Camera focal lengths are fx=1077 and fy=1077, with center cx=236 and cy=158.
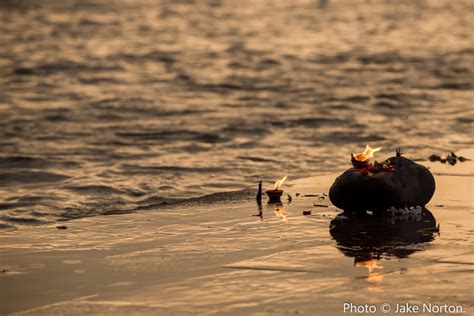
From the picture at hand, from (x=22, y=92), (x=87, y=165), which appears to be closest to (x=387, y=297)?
(x=87, y=165)

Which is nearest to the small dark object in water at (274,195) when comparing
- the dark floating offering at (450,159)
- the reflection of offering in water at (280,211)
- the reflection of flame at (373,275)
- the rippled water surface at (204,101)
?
the reflection of offering in water at (280,211)

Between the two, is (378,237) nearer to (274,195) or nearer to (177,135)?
(274,195)

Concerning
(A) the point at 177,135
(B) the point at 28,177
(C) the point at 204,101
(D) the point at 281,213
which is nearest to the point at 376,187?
(D) the point at 281,213

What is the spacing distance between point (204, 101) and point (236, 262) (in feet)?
35.7

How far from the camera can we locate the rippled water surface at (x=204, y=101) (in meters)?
13.0

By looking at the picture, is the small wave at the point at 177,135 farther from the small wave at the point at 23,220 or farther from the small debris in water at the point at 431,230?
the small debris in water at the point at 431,230

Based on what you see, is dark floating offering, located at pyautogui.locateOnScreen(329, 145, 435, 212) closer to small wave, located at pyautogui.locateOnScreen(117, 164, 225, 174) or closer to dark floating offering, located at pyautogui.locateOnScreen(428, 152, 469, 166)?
dark floating offering, located at pyautogui.locateOnScreen(428, 152, 469, 166)

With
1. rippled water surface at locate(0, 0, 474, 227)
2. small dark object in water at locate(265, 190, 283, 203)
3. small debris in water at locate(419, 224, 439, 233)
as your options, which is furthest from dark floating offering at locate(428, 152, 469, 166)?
small debris in water at locate(419, 224, 439, 233)

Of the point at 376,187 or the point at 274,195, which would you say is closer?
the point at 376,187

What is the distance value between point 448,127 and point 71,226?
7.73 m

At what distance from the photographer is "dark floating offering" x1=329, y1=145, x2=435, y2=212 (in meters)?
9.86

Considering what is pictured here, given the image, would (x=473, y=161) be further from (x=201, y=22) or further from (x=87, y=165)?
(x=201, y=22)

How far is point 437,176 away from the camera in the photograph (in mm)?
12125

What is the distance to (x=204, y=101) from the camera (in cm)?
1905
